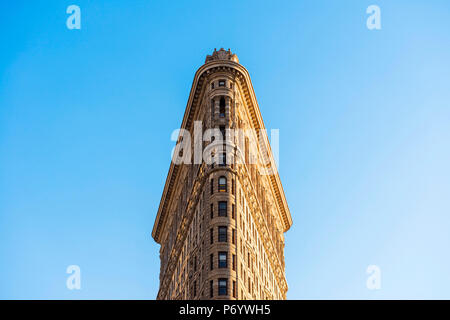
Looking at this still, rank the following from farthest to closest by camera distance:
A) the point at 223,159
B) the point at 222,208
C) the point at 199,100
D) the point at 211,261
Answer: the point at 199,100
the point at 223,159
the point at 222,208
the point at 211,261

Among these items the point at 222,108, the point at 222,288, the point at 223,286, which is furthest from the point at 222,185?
the point at 222,288

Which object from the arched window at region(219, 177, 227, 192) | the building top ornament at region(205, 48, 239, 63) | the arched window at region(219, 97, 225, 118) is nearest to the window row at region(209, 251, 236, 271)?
the arched window at region(219, 177, 227, 192)

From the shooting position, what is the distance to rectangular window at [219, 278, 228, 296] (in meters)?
85.4

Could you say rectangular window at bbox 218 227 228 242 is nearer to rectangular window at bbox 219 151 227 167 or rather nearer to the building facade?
the building facade

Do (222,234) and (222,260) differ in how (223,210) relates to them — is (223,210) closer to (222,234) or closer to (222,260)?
(222,234)

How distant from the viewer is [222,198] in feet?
311

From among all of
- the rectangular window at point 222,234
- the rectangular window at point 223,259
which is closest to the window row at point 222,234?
the rectangular window at point 222,234

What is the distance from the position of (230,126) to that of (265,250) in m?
28.1

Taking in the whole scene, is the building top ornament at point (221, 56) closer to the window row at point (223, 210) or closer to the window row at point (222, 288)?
the window row at point (223, 210)

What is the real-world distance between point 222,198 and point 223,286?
13.8 metres

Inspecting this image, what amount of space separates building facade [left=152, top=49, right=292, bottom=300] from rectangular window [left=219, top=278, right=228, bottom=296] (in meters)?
0.13

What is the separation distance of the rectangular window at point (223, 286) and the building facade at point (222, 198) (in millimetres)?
134
